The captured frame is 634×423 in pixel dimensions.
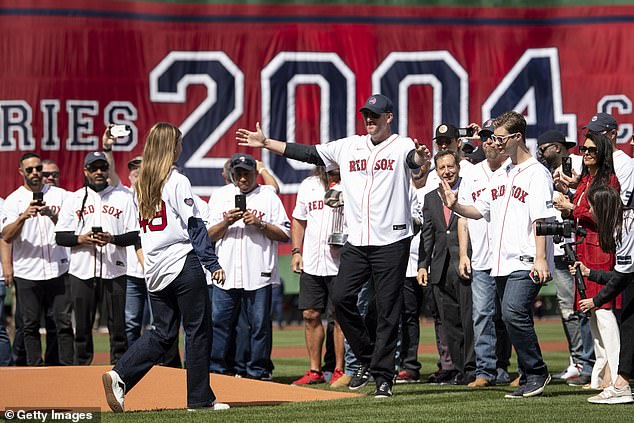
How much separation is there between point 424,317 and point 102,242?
57.7 feet

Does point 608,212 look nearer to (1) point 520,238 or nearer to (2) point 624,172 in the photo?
(1) point 520,238

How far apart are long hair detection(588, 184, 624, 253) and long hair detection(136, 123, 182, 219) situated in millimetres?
Answer: 3334

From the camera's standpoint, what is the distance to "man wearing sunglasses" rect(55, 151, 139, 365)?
13555mm

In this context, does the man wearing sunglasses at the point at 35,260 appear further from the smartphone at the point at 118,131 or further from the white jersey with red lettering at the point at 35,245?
Result: the smartphone at the point at 118,131

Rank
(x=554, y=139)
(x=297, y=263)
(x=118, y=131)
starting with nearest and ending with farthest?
1. (x=554, y=139)
2. (x=118, y=131)
3. (x=297, y=263)

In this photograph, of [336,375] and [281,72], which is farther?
[281,72]

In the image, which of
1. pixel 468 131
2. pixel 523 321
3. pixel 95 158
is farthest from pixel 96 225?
pixel 523 321

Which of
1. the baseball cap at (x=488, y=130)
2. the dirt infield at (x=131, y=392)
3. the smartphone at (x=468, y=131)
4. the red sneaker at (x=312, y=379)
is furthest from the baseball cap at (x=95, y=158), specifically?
the baseball cap at (x=488, y=130)

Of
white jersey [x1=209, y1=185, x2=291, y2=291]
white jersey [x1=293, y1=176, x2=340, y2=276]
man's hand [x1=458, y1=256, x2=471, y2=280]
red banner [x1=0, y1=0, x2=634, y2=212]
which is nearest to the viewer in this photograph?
man's hand [x1=458, y1=256, x2=471, y2=280]

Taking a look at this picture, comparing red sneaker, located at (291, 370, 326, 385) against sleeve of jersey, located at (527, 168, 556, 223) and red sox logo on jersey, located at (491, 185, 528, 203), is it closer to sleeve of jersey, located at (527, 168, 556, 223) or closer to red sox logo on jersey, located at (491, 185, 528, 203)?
red sox logo on jersey, located at (491, 185, 528, 203)

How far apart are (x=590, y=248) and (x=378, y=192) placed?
1822 mm

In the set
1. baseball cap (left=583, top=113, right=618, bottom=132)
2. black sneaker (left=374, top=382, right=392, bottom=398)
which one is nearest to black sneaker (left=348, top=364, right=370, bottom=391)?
black sneaker (left=374, top=382, right=392, bottom=398)

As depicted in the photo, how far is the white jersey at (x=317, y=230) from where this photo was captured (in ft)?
Result: 41.5

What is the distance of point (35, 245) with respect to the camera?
14.2m
